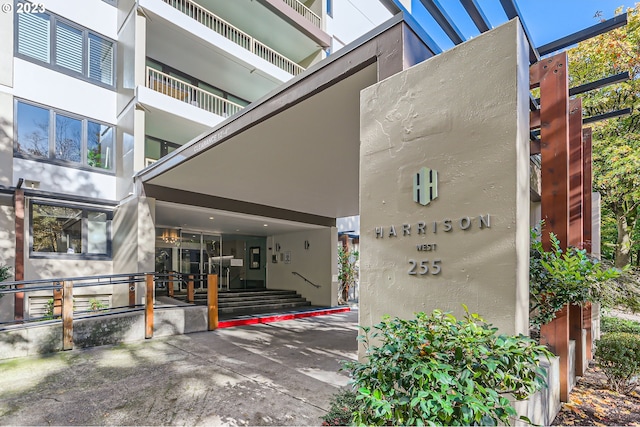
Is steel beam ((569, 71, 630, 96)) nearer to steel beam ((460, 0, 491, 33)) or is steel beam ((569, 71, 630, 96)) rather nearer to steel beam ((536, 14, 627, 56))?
Result: steel beam ((536, 14, 627, 56))

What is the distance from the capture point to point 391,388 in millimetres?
1833

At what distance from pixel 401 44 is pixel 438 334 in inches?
89.5

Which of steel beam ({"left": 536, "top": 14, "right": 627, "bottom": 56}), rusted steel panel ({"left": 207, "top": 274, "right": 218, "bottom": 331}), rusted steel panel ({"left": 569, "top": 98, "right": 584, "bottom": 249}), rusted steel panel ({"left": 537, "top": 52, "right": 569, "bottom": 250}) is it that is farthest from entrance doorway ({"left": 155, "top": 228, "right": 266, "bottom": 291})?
steel beam ({"left": 536, "top": 14, "right": 627, "bottom": 56})

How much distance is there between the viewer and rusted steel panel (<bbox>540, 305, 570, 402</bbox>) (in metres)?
3.50

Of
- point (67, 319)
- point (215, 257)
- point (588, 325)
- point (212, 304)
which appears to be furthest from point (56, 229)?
point (588, 325)

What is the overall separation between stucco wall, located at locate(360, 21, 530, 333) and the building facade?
3599 mm

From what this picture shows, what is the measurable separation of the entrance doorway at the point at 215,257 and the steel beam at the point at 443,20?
1067 cm

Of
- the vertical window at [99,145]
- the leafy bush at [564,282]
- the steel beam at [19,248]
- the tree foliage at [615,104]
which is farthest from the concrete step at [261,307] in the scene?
the tree foliage at [615,104]

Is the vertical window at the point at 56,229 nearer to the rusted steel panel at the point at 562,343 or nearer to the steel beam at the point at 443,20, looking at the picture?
the steel beam at the point at 443,20

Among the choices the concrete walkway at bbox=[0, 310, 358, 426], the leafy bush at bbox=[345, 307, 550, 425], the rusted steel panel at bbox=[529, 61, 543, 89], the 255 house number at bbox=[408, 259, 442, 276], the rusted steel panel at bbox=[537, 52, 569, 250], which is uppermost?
the rusted steel panel at bbox=[529, 61, 543, 89]

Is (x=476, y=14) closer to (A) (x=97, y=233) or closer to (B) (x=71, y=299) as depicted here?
(B) (x=71, y=299)

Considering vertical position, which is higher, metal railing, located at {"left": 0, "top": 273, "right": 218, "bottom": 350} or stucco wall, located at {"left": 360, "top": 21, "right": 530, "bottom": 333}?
stucco wall, located at {"left": 360, "top": 21, "right": 530, "bottom": 333}

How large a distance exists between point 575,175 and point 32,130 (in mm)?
10472

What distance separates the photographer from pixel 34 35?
7.98 metres
